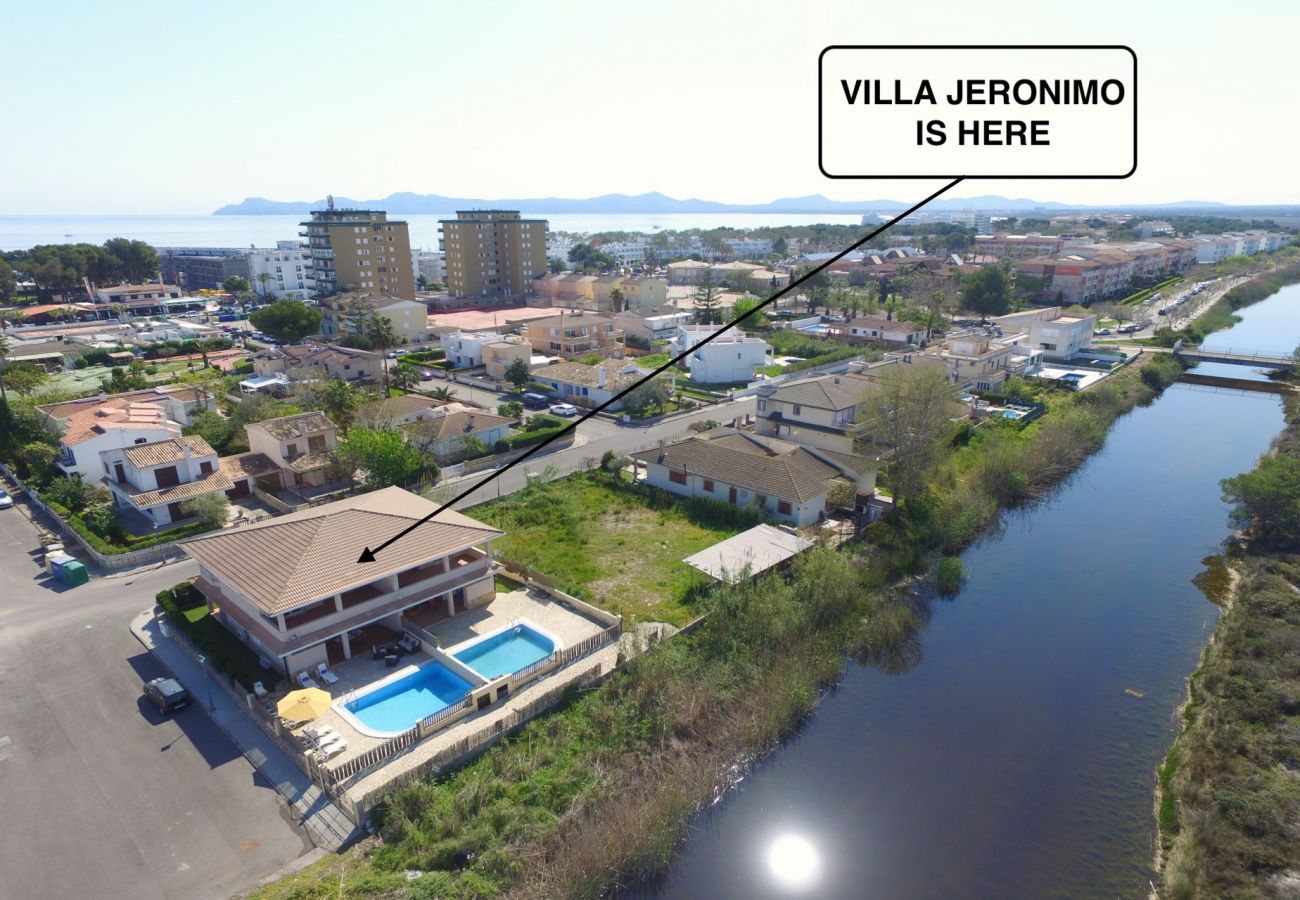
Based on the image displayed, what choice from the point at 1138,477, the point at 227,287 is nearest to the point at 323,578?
the point at 1138,477

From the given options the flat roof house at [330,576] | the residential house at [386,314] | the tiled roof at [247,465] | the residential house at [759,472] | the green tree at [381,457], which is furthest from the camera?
the residential house at [386,314]

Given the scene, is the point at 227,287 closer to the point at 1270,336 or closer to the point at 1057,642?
the point at 1057,642

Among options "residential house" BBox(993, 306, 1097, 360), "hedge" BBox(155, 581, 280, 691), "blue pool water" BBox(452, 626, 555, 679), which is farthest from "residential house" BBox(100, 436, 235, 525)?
"residential house" BBox(993, 306, 1097, 360)

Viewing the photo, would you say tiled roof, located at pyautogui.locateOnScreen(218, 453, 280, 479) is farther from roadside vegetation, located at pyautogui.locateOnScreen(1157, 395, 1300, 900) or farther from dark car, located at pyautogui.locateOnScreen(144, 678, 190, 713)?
roadside vegetation, located at pyautogui.locateOnScreen(1157, 395, 1300, 900)

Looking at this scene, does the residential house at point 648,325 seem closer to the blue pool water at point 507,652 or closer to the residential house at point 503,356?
the residential house at point 503,356

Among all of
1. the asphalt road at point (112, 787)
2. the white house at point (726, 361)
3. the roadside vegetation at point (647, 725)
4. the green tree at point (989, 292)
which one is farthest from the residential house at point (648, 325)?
the asphalt road at point (112, 787)

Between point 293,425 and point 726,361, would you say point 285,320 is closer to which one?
point 293,425
